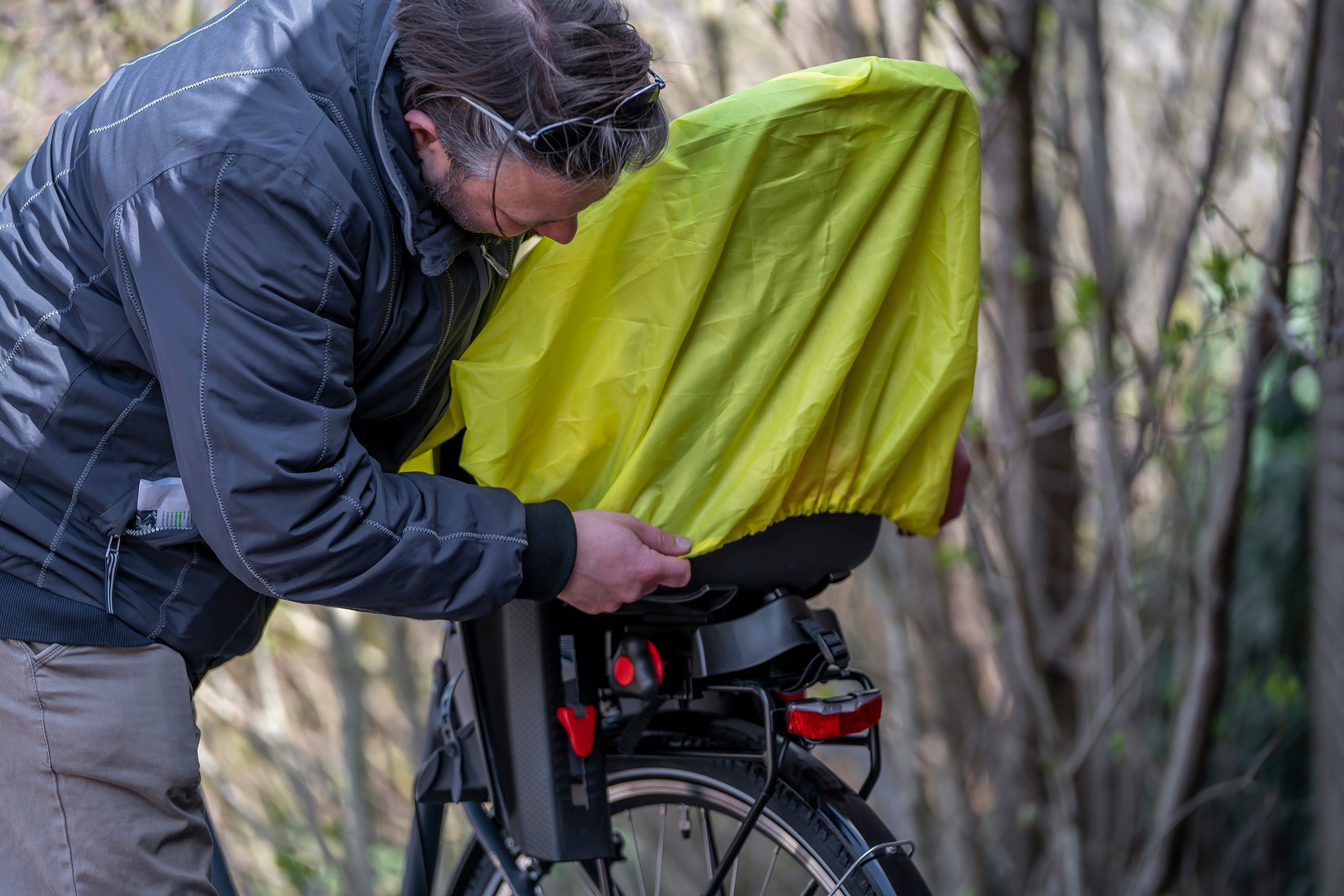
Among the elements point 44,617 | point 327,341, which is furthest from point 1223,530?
point 44,617

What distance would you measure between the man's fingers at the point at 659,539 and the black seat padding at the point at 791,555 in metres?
0.06

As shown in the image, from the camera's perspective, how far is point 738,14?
3.40 meters

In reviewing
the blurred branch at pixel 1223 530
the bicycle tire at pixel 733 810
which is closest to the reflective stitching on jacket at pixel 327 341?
the bicycle tire at pixel 733 810

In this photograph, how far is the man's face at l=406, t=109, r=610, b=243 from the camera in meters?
1.19

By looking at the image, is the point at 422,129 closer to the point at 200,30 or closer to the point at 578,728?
the point at 200,30

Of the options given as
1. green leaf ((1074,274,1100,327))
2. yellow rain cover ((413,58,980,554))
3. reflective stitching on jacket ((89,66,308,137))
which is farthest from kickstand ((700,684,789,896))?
green leaf ((1074,274,1100,327))

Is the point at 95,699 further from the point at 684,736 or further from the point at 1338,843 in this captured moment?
the point at 1338,843

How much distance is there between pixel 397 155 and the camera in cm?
120

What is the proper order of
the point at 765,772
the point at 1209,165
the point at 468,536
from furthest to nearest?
the point at 1209,165 → the point at 765,772 → the point at 468,536

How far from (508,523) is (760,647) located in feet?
1.24

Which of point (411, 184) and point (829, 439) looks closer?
point (411, 184)

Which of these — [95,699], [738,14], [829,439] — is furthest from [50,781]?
[738,14]

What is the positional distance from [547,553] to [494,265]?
361 mm

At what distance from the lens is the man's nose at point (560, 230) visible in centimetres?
128
